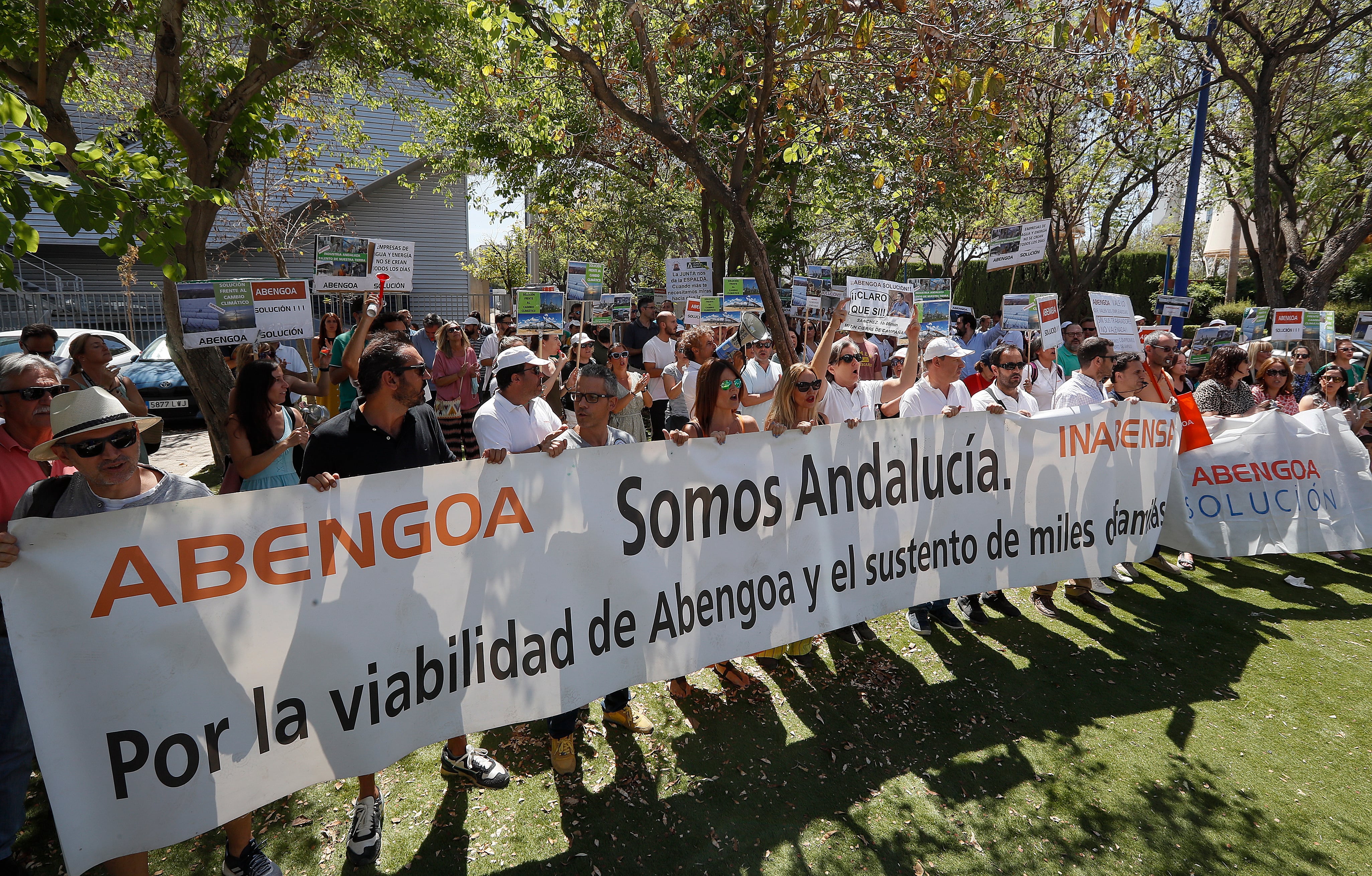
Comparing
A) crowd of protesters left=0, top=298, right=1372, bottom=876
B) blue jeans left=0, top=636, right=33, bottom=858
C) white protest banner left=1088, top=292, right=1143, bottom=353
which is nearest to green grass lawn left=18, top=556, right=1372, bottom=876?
crowd of protesters left=0, top=298, right=1372, bottom=876

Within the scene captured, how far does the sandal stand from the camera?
14.6 ft

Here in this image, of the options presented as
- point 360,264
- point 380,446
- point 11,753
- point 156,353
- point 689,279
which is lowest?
point 11,753

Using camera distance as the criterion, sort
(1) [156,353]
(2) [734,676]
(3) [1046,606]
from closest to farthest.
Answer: (2) [734,676] → (3) [1046,606] → (1) [156,353]

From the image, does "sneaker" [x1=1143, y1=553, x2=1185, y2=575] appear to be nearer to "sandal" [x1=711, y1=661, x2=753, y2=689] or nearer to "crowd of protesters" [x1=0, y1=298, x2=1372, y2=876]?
"crowd of protesters" [x1=0, y1=298, x2=1372, y2=876]

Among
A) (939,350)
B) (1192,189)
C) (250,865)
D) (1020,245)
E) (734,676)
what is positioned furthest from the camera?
(1192,189)

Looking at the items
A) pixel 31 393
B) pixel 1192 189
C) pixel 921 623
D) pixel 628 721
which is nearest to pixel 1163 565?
pixel 921 623

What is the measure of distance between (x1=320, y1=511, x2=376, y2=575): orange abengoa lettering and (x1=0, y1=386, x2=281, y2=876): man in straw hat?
1.48ft

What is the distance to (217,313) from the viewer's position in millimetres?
5254

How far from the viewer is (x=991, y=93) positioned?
4.35 metres

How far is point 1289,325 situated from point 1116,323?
4.78m

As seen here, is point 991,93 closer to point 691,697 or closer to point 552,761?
point 691,697

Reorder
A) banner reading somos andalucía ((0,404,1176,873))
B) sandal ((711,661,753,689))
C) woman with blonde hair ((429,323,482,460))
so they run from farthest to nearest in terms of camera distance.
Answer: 1. woman with blonde hair ((429,323,482,460))
2. sandal ((711,661,753,689))
3. banner reading somos andalucía ((0,404,1176,873))

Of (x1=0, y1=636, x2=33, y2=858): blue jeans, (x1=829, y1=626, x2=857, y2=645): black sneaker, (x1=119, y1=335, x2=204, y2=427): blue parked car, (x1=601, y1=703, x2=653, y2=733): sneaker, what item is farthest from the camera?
(x1=119, y1=335, x2=204, y2=427): blue parked car

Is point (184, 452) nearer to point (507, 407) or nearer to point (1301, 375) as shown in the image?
point (507, 407)
